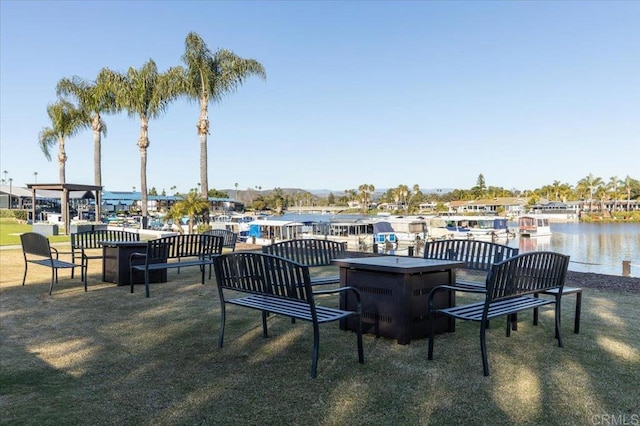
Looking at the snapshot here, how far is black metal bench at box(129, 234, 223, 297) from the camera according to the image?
740 cm

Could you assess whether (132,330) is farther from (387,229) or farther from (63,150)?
(63,150)

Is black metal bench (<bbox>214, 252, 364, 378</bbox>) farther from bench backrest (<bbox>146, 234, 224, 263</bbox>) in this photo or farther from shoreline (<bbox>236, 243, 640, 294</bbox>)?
shoreline (<bbox>236, 243, 640, 294</bbox>)

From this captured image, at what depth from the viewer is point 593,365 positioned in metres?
3.95

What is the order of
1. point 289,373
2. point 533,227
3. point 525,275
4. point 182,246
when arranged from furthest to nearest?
point 533,227 → point 182,246 → point 525,275 → point 289,373

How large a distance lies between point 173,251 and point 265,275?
420cm

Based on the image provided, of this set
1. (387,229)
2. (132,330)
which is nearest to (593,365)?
(132,330)

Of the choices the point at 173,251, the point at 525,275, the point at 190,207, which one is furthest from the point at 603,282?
the point at 190,207

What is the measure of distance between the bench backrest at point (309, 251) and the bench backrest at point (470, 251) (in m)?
1.24

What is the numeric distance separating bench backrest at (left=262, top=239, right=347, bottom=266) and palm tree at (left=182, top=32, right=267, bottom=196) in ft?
60.3

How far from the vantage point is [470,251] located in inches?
245

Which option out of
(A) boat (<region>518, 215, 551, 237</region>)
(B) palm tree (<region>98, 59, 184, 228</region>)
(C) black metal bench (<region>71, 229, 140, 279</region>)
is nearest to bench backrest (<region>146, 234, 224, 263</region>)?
(C) black metal bench (<region>71, 229, 140, 279</region>)

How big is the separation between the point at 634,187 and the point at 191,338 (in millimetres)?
148530

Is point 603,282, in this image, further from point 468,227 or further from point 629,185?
point 629,185

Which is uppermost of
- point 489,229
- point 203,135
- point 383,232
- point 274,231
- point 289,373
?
point 203,135
